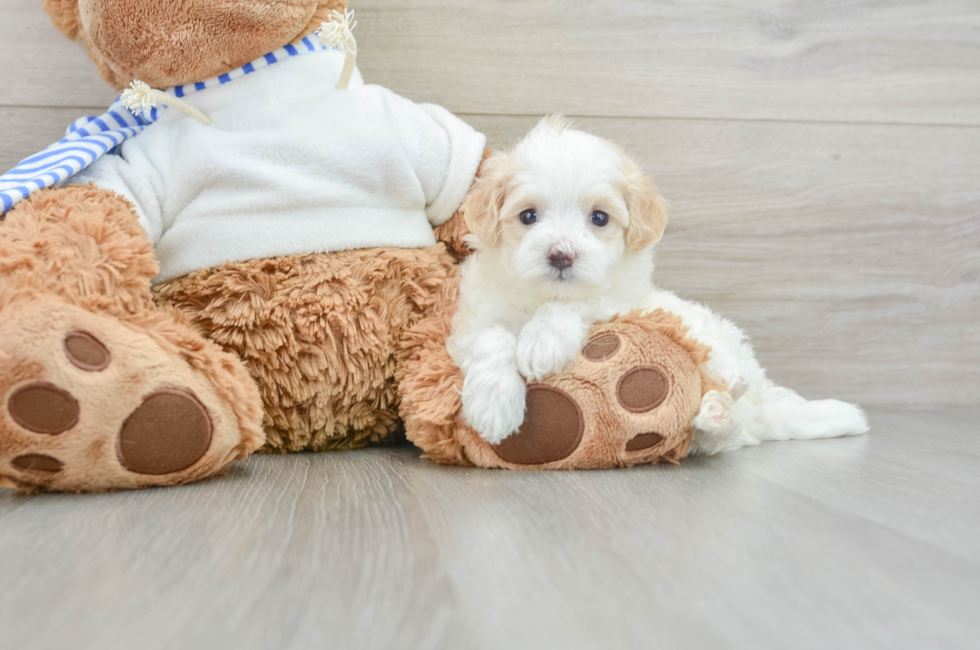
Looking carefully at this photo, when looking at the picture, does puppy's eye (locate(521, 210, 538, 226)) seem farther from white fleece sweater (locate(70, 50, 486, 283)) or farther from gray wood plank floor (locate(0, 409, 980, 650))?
gray wood plank floor (locate(0, 409, 980, 650))

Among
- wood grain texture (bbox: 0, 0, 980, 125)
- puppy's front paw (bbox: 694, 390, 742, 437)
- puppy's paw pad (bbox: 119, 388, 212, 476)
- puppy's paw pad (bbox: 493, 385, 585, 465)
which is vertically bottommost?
puppy's paw pad (bbox: 119, 388, 212, 476)

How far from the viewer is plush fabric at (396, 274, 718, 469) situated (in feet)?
3.32

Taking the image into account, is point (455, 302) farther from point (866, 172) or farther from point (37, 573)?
point (866, 172)

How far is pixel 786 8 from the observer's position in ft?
5.16

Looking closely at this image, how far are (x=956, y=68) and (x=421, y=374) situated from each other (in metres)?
1.44

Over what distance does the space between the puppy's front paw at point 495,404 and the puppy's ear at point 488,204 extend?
0.24 m

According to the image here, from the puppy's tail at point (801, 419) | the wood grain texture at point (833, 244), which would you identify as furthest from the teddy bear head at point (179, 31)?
the puppy's tail at point (801, 419)

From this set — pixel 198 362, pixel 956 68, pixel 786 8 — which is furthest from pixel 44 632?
pixel 956 68

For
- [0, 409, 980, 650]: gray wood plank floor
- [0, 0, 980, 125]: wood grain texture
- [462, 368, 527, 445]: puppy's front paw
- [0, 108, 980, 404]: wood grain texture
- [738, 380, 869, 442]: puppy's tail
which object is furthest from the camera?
[0, 108, 980, 404]: wood grain texture

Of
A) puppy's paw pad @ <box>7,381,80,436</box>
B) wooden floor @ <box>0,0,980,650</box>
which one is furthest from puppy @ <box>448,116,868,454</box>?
puppy's paw pad @ <box>7,381,80,436</box>

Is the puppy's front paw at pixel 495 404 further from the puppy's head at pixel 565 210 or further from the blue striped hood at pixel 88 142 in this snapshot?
the blue striped hood at pixel 88 142

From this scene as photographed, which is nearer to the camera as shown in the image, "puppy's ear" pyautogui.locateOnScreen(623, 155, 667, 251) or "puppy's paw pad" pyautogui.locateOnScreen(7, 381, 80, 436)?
"puppy's paw pad" pyautogui.locateOnScreen(7, 381, 80, 436)

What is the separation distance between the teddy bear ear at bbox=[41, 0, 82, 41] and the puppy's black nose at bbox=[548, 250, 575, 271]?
86 centimetres

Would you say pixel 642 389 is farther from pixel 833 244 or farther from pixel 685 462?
pixel 833 244
